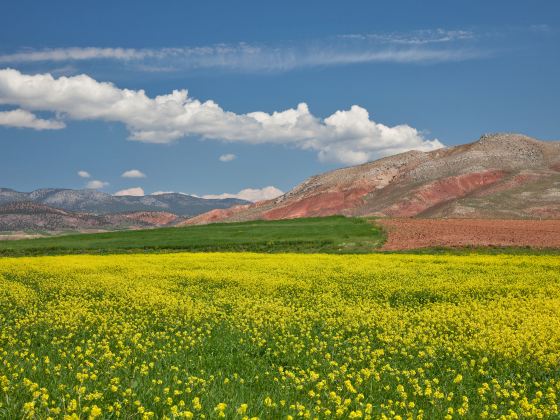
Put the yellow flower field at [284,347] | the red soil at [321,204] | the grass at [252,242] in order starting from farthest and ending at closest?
the red soil at [321,204] → the grass at [252,242] → the yellow flower field at [284,347]

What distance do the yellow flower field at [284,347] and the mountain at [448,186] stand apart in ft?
200

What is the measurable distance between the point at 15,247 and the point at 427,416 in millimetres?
59585

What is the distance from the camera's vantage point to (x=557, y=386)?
9523 millimetres

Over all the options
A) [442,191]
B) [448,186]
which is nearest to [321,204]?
[442,191]

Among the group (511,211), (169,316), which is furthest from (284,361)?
(511,211)

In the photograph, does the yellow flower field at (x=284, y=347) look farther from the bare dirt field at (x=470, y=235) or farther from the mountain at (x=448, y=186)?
the mountain at (x=448, y=186)

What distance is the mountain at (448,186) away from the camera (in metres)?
80.7

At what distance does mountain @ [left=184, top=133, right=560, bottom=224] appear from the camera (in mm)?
80688

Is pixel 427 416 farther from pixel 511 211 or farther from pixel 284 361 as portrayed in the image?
pixel 511 211

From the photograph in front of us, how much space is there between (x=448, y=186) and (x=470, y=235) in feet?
196

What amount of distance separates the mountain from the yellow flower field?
200 ft

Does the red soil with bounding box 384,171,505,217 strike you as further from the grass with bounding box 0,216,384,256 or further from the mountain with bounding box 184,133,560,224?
the grass with bounding box 0,216,384,256

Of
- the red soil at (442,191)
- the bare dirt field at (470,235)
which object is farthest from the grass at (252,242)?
the red soil at (442,191)

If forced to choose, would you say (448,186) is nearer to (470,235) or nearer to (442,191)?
(442,191)
